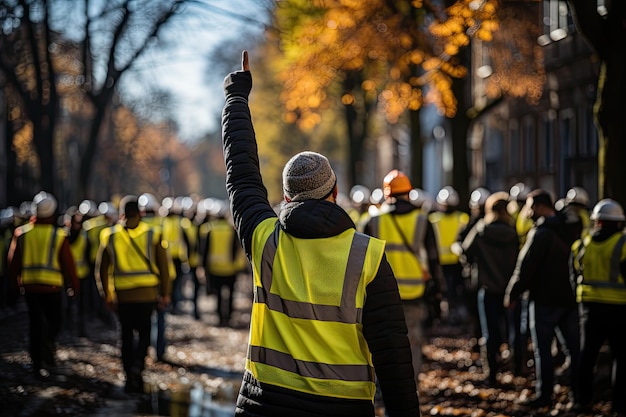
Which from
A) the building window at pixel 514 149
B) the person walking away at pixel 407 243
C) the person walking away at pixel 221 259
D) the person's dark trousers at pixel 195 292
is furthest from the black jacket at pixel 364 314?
the building window at pixel 514 149

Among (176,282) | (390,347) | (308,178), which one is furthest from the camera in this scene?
(176,282)

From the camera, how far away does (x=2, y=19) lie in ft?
65.0

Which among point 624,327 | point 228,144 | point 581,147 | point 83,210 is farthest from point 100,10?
point 228,144

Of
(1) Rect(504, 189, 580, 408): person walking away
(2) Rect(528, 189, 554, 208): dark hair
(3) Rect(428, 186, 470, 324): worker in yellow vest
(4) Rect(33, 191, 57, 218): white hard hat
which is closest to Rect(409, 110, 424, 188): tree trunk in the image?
(3) Rect(428, 186, 470, 324): worker in yellow vest

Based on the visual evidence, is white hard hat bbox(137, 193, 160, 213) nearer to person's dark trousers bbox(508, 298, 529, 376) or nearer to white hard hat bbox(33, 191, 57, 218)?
white hard hat bbox(33, 191, 57, 218)

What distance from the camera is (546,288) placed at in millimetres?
10719

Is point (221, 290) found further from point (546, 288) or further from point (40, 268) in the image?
point (546, 288)

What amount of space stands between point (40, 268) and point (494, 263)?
4975 mm

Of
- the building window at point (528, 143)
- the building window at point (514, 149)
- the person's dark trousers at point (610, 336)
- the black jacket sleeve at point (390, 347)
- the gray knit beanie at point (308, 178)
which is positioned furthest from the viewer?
the building window at point (514, 149)

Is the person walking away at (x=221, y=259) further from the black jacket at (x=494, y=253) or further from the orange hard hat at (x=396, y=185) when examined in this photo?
the orange hard hat at (x=396, y=185)

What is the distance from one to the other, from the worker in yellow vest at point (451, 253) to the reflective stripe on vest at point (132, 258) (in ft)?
28.2

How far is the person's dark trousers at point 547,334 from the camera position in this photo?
10797 millimetres

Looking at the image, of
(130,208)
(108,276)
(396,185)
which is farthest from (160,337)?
(396,185)

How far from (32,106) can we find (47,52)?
1.44 m
